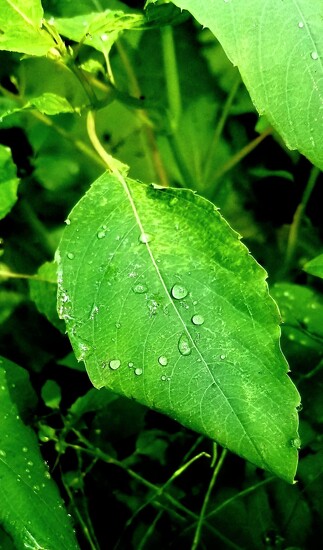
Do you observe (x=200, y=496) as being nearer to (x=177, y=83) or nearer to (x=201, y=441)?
(x=201, y=441)

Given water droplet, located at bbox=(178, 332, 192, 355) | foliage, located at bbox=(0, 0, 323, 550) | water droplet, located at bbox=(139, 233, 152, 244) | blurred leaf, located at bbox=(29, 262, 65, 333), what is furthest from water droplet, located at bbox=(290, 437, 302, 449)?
blurred leaf, located at bbox=(29, 262, 65, 333)

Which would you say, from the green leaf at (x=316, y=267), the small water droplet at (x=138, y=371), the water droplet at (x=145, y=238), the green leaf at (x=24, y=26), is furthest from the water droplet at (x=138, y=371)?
the green leaf at (x=24, y=26)

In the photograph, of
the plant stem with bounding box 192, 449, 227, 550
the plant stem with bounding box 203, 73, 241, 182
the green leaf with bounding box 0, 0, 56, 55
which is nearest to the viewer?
the green leaf with bounding box 0, 0, 56, 55

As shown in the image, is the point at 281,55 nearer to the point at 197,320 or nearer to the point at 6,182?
the point at 197,320

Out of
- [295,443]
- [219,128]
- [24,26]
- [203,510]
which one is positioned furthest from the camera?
[219,128]

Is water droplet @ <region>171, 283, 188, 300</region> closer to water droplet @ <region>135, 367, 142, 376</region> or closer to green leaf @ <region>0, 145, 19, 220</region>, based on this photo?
water droplet @ <region>135, 367, 142, 376</region>

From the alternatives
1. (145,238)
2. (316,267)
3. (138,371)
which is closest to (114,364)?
(138,371)

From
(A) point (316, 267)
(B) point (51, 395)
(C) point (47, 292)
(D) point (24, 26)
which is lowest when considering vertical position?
(B) point (51, 395)
